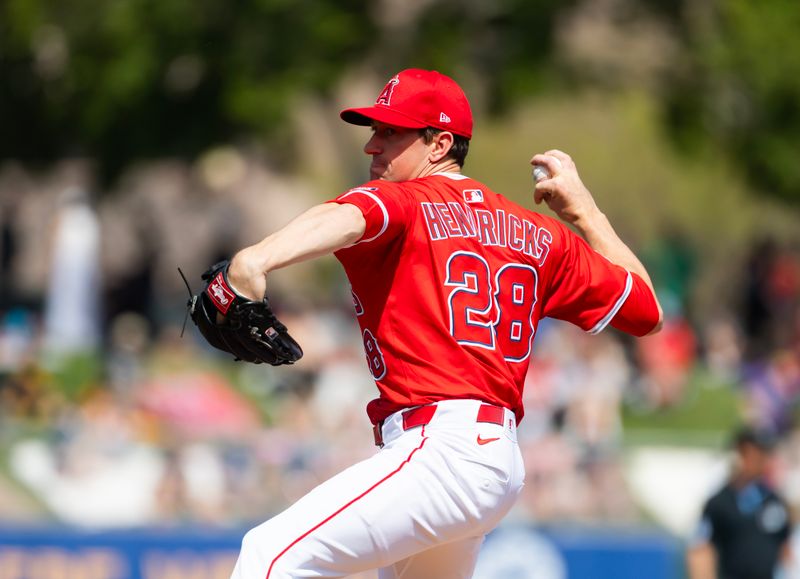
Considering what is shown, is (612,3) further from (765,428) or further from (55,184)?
(55,184)

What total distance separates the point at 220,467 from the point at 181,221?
1609cm

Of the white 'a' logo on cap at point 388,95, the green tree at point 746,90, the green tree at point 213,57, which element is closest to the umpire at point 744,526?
the white 'a' logo on cap at point 388,95

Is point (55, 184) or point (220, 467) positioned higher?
point (55, 184)

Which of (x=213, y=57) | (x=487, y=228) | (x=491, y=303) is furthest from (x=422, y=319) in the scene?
(x=213, y=57)

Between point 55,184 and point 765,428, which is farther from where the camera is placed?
point 55,184

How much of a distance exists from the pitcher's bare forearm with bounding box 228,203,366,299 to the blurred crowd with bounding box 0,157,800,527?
7094 millimetres

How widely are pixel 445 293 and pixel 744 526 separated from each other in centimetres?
544

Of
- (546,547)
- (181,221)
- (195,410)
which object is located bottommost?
(546,547)

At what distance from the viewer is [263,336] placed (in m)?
4.16

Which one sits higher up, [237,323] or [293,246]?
[293,246]

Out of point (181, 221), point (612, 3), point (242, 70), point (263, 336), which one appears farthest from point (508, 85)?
point (263, 336)

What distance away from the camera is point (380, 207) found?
426 centimetres

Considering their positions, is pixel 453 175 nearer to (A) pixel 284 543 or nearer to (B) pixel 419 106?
(B) pixel 419 106

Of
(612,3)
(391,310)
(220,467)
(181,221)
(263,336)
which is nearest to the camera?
(263,336)
